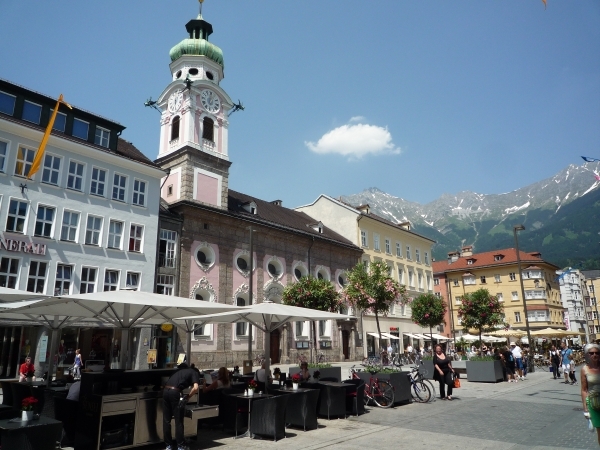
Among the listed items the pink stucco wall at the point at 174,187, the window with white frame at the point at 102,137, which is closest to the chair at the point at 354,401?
the window with white frame at the point at 102,137

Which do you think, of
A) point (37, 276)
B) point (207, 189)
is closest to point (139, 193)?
point (207, 189)

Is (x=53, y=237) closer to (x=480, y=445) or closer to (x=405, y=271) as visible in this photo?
(x=480, y=445)

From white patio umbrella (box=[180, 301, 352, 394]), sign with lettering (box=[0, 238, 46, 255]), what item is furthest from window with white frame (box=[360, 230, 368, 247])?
white patio umbrella (box=[180, 301, 352, 394])

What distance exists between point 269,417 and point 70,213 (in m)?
20.3

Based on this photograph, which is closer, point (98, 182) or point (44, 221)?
point (44, 221)

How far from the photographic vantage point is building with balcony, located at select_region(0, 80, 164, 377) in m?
22.8

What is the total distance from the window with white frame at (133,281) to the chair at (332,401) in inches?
701

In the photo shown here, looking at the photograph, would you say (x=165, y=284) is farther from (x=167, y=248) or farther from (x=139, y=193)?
(x=139, y=193)

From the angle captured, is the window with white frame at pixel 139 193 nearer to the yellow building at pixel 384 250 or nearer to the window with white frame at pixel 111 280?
the window with white frame at pixel 111 280

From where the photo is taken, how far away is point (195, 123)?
3538cm

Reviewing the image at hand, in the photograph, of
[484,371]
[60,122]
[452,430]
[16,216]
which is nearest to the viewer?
[452,430]

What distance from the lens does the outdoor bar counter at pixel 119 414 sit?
26.0 ft

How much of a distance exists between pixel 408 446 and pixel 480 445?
1391 mm

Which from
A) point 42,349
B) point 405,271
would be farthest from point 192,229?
point 405,271
